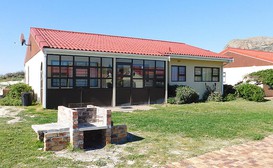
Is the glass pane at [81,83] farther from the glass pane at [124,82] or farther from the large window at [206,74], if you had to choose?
the large window at [206,74]

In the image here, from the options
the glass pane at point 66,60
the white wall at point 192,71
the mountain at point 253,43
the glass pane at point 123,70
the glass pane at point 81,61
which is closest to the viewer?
the glass pane at point 66,60

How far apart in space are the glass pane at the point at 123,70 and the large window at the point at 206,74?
5.94 metres

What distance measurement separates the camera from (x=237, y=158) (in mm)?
5160

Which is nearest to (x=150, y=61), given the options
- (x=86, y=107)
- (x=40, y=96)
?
(x=40, y=96)

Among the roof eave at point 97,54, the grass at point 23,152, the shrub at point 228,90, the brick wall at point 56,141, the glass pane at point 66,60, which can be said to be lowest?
the grass at point 23,152

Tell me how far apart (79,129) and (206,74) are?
49.1ft

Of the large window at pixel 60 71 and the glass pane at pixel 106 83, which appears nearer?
the large window at pixel 60 71

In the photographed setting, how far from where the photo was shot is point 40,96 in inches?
556

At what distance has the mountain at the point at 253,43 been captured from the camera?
56.6m

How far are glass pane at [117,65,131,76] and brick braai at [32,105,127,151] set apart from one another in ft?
26.3

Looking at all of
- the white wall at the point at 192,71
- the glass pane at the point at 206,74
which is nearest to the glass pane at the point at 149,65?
the white wall at the point at 192,71

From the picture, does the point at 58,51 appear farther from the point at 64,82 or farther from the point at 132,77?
the point at 132,77

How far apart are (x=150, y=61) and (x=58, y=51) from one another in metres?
5.77

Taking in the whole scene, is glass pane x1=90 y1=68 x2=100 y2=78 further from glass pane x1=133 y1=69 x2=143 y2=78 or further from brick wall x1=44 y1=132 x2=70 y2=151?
brick wall x1=44 y1=132 x2=70 y2=151
